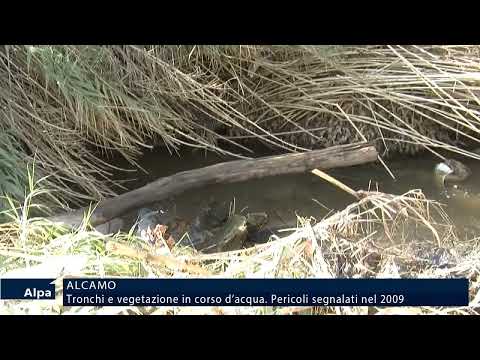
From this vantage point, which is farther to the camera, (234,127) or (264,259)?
(234,127)

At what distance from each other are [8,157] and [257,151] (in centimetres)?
88

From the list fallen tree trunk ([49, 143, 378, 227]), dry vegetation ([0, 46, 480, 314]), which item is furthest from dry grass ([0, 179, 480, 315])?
A: fallen tree trunk ([49, 143, 378, 227])

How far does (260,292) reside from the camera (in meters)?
1.17

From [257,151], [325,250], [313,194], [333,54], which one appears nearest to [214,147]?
[257,151]

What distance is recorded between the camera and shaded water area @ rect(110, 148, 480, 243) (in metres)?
2.03

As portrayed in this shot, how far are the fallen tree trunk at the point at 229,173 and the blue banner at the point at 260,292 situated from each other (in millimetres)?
688

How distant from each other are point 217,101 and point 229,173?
329mm

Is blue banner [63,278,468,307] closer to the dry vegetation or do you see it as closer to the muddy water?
the dry vegetation

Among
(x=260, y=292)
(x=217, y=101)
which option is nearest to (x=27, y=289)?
(x=260, y=292)

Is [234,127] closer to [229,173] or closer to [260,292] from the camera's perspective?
[229,173]

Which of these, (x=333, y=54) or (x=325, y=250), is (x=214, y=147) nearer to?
(x=333, y=54)

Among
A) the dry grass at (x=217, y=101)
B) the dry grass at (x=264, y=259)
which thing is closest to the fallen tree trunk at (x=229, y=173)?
the dry grass at (x=217, y=101)

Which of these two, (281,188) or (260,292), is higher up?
(281,188)

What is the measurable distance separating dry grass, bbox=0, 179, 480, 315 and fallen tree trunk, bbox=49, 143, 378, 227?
11.1 inches
